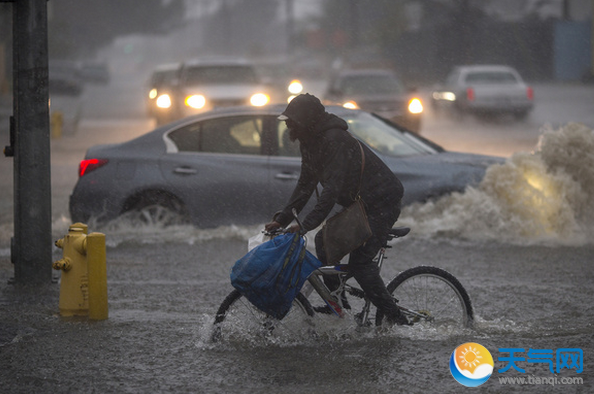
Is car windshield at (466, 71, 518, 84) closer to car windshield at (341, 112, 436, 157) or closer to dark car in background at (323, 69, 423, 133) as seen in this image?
dark car in background at (323, 69, 423, 133)

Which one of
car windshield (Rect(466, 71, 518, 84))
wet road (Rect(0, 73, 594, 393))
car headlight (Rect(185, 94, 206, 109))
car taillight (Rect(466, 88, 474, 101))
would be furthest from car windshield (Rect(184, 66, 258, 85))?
car windshield (Rect(466, 71, 518, 84))

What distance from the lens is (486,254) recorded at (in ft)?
30.3

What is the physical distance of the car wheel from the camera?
32.6 ft

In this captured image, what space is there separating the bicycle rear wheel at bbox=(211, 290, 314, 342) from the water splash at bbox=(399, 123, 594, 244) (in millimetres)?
4084

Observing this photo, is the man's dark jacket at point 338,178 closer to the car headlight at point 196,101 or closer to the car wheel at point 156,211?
the car wheel at point 156,211

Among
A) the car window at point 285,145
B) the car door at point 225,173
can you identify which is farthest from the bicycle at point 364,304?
the car window at point 285,145

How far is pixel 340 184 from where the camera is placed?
5.57 metres

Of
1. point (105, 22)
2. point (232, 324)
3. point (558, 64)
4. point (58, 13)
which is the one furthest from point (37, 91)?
point (105, 22)

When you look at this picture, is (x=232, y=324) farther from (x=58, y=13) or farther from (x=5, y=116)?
(x=58, y=13)

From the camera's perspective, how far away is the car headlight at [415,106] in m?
21.5

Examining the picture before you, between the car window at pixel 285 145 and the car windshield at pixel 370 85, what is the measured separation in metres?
13.0

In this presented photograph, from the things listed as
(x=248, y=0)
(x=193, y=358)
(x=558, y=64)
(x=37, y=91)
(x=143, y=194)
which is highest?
(x=248, y=0)

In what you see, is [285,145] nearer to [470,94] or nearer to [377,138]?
[377,138]

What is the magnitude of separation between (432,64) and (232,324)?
53.8m
